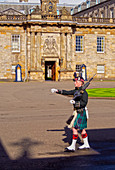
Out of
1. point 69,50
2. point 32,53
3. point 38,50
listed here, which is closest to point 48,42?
point 38,50

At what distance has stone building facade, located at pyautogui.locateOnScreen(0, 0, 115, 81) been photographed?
158ft

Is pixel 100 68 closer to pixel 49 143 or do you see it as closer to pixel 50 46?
pixel 50 46

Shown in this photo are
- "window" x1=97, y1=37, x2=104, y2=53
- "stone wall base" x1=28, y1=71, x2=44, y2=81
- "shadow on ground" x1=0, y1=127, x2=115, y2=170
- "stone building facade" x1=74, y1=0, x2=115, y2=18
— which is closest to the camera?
"shadow on ground" x1=0, y1=127, x2=115, y2=170

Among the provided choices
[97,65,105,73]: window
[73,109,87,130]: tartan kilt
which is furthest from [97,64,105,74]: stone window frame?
[73,109,87,130]: tartan kilt

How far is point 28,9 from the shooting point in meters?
77.9

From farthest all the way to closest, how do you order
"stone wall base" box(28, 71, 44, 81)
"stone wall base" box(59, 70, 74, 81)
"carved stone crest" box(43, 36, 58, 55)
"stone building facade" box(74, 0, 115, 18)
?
1. "stone building facade" box(74, 0, 115, 18)
2. "carved stone crest" box(43, 36, 58, 55)
3. "stone wall base" box(59, 70, 74, 81)
4. "stone wall base" box(28, 71, 44, 81)

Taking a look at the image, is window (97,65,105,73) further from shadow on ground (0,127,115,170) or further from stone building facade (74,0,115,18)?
shadow on ground (0,127,115,170)

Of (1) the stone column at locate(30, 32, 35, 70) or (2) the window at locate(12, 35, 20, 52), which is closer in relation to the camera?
(1) the stone column at locate(30, 32, 35, 70)

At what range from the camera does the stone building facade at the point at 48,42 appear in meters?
48.2

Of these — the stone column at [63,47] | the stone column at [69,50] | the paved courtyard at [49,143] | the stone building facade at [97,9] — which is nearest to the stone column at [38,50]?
the stone column at [63,47]

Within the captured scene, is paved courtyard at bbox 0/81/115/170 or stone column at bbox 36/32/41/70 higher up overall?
stone column at bbox 36/32/41/70

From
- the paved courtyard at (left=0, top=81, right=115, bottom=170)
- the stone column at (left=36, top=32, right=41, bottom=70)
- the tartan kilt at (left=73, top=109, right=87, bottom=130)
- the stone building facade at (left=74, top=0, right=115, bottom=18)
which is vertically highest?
the stone building facade at (left=74, top=0, right=115, bottom=18)

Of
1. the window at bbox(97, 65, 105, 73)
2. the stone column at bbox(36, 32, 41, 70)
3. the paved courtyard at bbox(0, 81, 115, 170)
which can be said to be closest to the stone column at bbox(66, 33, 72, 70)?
the stone column at bbox(36, 32, 41, 70)

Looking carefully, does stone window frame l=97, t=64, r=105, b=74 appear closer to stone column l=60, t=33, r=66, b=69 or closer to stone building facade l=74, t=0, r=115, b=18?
stone column l=60, t=33, r=66, b=69
